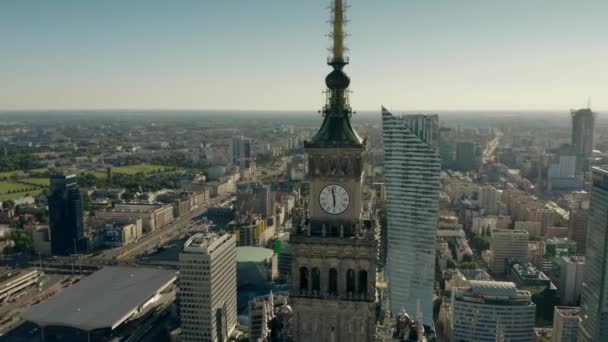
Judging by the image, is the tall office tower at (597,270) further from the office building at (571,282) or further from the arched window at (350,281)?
the arched window at (350,281)

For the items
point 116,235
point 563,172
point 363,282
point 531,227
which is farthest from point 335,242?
point 563,172

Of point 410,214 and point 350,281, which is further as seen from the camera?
point 410,214

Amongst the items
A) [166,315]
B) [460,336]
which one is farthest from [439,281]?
[166,315]

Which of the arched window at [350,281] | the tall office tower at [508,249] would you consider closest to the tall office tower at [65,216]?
the tall office tower at [508,249]

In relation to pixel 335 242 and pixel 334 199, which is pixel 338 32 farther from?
pixel 335 242

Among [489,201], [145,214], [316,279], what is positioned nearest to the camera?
[316,279]

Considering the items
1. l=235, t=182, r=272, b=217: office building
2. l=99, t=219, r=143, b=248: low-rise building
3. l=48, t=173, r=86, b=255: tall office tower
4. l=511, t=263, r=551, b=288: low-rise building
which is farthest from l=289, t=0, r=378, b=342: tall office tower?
l=235, t=182, r=272, b=217: office building
